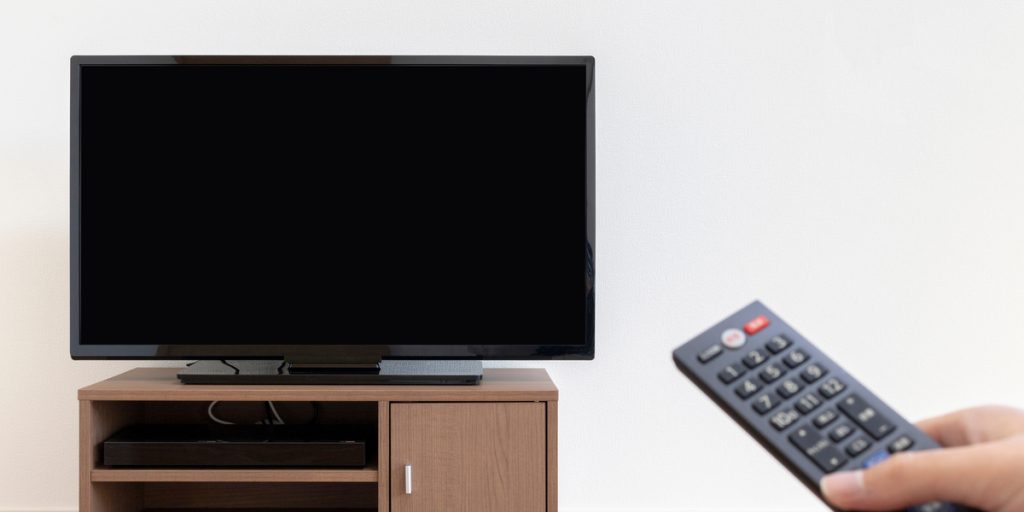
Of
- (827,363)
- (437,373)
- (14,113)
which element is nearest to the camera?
(827,363)

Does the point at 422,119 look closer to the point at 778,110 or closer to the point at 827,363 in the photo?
the point at 778,110

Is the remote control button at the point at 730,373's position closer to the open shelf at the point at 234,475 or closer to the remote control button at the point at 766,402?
the remote control button at the point at 766,402

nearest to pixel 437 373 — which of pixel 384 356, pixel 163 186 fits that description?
pixel 384 356

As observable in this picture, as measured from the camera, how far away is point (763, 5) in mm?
1804

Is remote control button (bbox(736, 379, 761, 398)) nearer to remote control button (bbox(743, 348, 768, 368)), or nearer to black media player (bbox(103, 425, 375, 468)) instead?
remote control button (bbox(743, 348, 768, 368))

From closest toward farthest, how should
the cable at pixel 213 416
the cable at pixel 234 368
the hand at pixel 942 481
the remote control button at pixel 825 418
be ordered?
the hand at pixel 942 481 < the remote control button at pixel 825 418 < the cable at pixel 234 368 < the cable at pixel 213 416

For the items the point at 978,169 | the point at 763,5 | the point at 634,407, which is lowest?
the point at 634,407

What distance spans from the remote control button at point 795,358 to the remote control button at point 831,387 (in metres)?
0.03

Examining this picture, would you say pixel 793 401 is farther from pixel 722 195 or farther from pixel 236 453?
pixel 722 195

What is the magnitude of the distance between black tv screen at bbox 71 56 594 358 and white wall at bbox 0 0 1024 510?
0.28m

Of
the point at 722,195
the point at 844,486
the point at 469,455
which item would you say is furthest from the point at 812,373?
the point at 722,195

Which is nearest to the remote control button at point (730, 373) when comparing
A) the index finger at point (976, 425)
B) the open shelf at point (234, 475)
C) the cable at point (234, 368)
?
the index finger at point (976, 425)

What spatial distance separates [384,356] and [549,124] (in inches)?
20.2

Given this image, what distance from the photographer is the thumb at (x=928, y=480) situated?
1.95 ft
